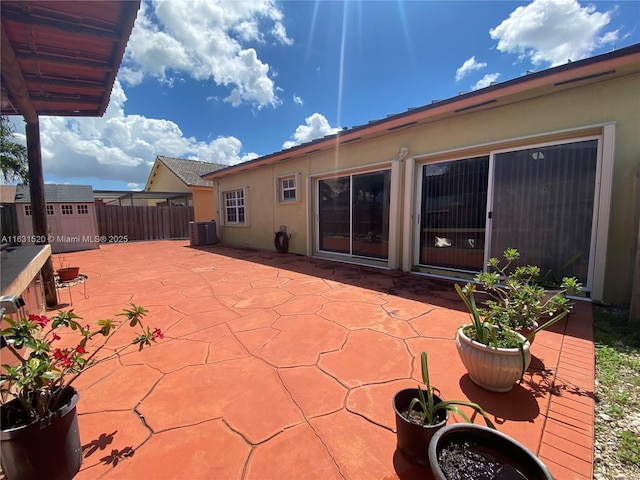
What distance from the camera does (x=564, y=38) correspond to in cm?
457

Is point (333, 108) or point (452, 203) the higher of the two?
point (333, 108)

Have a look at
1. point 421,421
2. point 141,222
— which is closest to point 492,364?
point 421,421

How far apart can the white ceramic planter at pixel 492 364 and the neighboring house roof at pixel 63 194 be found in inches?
541

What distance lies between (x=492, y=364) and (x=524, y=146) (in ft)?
12.6

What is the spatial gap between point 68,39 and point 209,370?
346 centimetres

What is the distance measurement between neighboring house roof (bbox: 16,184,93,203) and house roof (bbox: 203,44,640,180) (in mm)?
10851

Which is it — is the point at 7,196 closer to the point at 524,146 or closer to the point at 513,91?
the point at 513,91

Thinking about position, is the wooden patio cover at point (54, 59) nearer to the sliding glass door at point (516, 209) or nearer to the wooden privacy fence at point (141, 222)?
the sliding glass door at point (516, 209)

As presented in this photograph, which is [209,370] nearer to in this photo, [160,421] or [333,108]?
[160,421]

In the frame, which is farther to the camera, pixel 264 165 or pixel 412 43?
pixel 264 165

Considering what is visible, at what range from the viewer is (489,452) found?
1143mm

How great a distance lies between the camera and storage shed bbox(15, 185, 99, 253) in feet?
31.7

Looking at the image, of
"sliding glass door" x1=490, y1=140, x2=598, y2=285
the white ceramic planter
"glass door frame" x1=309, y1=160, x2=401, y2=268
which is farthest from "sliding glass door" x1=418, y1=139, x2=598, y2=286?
the white ceramic planter

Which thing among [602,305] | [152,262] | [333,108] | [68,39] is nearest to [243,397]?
[68,39]
